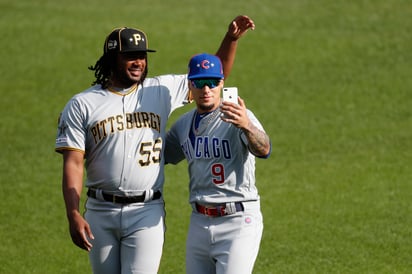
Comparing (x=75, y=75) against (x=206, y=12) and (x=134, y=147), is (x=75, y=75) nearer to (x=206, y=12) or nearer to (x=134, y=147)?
(x=206, y=12)

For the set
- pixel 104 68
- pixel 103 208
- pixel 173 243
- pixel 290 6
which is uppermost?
pixel 290 6

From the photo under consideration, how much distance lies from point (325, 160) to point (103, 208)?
7.47 m

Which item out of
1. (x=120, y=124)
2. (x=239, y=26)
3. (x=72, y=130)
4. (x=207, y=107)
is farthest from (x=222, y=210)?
(x=239, y=26)

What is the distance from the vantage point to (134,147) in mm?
7332

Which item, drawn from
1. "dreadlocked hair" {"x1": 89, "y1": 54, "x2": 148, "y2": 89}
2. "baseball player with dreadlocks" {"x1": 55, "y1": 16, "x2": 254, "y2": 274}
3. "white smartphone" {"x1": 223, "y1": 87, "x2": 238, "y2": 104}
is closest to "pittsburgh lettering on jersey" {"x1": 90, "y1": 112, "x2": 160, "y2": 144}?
"baseball player with dreadlocks" {"x1": 55, "y1": 16, "x2": 254, "y2": 274}

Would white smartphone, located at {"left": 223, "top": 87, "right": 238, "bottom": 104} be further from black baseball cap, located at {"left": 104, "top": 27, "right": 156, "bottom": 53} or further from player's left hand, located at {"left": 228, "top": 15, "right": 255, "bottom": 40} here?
player's left hand, located at {"left": 228, "top": 15, "right": 255, "bottom": 40}

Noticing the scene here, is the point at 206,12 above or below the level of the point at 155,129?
above

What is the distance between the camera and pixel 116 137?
7316 mm

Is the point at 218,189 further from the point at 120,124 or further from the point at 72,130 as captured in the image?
the point at 72,130

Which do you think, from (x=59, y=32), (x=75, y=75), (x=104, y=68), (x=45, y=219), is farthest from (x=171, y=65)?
(x=104, y=68)

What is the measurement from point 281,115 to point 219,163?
954 cm

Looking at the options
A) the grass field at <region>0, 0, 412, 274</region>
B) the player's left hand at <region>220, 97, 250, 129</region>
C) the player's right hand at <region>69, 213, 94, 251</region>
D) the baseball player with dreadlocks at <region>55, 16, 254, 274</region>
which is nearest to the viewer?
the player's left hand at <region>220, 97, 250, 129</region>

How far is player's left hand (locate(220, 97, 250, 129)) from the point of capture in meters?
6.80

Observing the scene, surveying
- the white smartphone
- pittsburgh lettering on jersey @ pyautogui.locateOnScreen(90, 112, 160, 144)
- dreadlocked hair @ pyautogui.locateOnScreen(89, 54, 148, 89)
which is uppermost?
dreadlocked hair @ pyautogui.locateOnScreen(89, 54, 148, 89)
